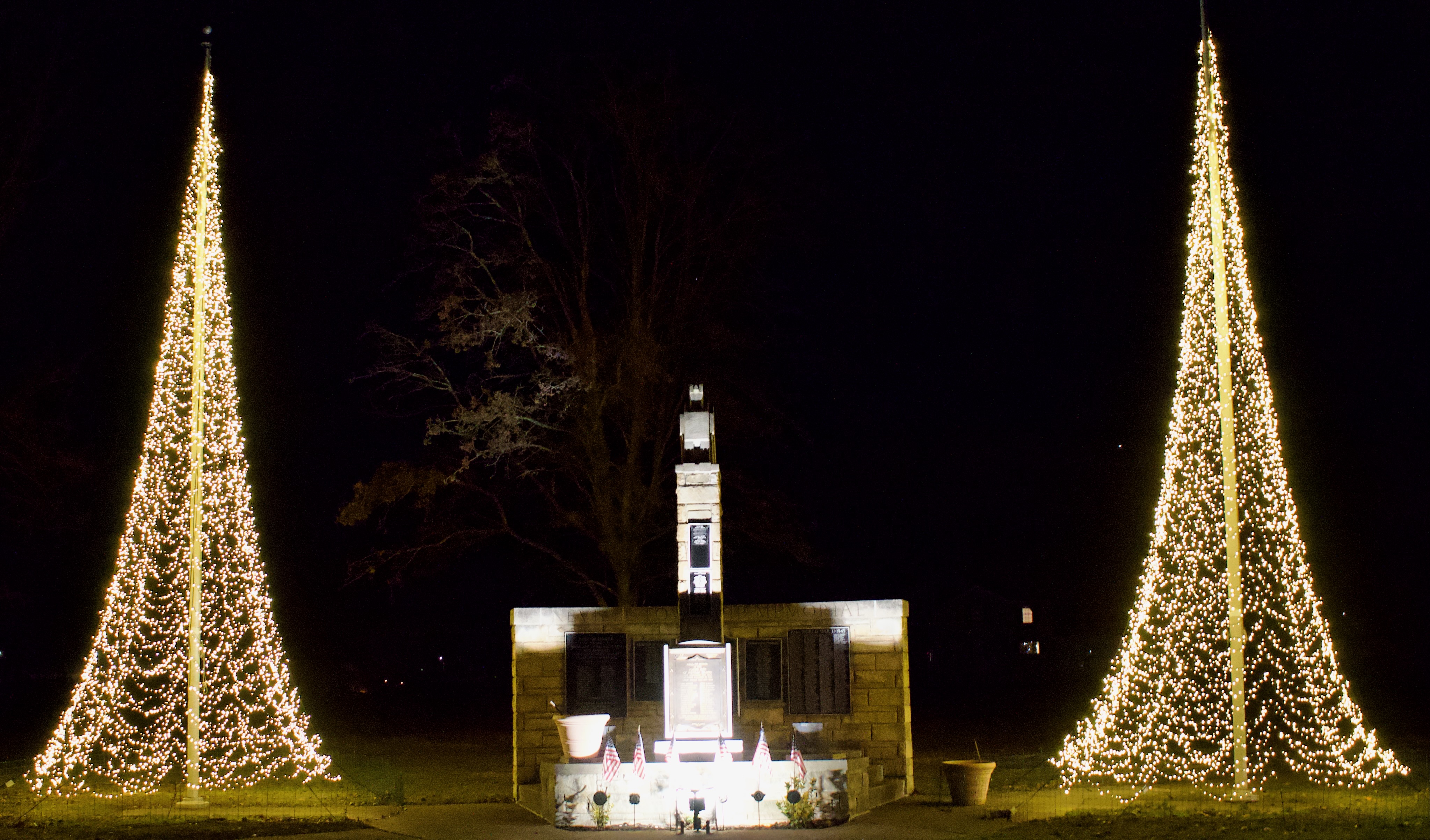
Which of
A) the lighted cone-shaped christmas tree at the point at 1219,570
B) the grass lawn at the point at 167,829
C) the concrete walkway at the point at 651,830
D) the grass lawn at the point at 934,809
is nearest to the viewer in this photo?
the grass lawn at the point at 934,809

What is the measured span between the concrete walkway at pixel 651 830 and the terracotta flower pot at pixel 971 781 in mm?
188

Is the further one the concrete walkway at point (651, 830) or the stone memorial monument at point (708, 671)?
the stone memorial monument at point (708, 671)

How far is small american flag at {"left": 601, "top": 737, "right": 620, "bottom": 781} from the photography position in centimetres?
1305

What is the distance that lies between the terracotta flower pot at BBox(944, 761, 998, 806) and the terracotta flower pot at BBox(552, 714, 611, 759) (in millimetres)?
3812

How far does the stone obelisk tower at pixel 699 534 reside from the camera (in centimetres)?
1521

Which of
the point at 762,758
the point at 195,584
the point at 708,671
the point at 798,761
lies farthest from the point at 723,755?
the point at 195,584

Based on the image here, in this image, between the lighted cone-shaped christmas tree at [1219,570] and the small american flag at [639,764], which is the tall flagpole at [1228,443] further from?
the small american flag at [639,764]

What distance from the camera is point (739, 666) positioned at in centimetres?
1569

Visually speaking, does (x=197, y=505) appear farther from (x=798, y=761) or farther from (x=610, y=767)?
(x=798, y=761)

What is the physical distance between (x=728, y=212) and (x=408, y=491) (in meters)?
6.58

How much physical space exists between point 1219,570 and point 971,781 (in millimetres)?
3433

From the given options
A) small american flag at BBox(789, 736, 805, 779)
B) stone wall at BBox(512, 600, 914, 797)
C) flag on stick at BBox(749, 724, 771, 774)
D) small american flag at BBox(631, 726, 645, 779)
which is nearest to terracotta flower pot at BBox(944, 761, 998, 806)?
stone wall at BBox(512, 600, 914, 797)

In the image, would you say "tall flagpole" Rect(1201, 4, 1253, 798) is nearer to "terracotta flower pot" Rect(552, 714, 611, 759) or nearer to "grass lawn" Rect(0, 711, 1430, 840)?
"grass lawn" Rect(0, 711, 1430, 840)

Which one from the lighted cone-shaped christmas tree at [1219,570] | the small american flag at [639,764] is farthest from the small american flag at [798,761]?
the lighted cone-shaped christmas tree at [1219,570]
